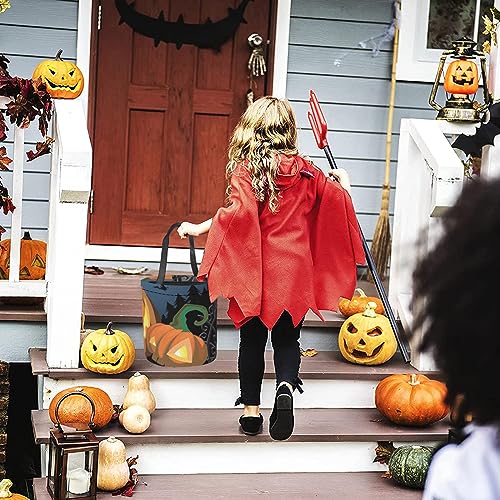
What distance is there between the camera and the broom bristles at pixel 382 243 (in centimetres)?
657

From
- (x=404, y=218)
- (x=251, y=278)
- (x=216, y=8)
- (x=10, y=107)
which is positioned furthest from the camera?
(x=216, y=8)

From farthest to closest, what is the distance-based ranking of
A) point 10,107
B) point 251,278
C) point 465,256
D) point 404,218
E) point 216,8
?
point 216,8
point 404,218
point 10,107
point 251,278
point 465,256

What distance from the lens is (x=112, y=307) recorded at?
5.18m

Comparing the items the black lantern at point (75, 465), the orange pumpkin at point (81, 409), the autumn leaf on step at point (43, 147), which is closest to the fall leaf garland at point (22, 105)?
the autumn leaf on step at point (43, 147)

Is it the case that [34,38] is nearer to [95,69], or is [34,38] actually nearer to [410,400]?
[95,69]

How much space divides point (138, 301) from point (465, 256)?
4.37 meters

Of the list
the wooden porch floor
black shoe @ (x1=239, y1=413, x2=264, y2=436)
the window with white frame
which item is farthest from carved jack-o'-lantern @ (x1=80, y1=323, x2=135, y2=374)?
the window with white frame

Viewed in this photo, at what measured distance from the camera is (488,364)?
1119 millimetres

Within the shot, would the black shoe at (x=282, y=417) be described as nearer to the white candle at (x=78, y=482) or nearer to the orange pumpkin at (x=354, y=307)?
the white candle at (x=78, y=482)

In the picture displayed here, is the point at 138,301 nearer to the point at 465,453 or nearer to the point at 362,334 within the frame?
the point at 362,334

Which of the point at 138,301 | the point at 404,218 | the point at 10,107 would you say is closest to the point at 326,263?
the point at 404,218

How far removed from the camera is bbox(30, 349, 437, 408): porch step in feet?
14.8

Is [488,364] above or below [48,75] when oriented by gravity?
below

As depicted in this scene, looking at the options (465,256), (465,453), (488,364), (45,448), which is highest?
(465,256)
